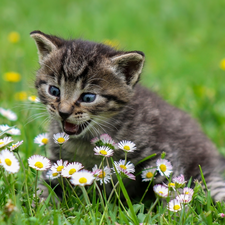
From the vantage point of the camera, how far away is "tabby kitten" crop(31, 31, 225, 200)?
3.71 metres

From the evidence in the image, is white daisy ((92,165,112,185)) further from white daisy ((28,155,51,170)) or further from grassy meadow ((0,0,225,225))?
white daisy ((28,155,51,170))

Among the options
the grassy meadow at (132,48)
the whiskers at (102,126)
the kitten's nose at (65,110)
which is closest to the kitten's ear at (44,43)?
the grassy meadow at (132,48)

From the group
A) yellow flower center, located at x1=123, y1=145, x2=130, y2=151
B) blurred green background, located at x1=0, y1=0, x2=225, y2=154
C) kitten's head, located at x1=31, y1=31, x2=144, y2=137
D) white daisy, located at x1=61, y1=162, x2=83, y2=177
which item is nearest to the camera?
white daisy, located at x1=61, y1=162, x2=83, y2=177

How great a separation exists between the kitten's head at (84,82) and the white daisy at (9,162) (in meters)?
0.81

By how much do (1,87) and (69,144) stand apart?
11.0 feet

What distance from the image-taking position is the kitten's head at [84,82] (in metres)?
3.68

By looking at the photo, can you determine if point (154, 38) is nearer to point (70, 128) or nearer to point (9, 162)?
point (70, 128)

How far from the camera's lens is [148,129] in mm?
4191

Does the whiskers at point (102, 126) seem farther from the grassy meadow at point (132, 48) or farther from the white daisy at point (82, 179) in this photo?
the white daisy at point (82, 179)

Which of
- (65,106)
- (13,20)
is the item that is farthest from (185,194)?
(13,20)

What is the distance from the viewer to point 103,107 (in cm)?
377

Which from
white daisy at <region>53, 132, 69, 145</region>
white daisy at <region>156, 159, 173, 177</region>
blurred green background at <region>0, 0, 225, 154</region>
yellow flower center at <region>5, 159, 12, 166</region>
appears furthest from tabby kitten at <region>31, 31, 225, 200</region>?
blurred green background at <region>0, 0, 225, 154</region>

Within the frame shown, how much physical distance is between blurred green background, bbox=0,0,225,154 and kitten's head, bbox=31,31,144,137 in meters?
1.57

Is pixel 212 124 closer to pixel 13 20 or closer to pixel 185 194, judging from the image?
pixel 185 194
